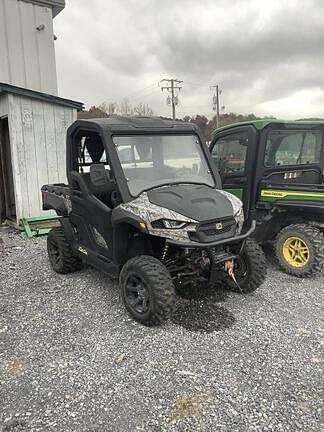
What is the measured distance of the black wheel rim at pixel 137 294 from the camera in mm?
3357

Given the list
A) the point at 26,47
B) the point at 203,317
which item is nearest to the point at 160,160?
the point at 203,317

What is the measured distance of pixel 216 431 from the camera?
85.2 inches

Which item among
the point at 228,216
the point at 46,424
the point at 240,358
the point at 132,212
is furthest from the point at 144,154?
the point at 46,424

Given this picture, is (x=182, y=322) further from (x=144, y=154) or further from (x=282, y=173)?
(x=282, y=173)

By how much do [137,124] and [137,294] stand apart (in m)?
1.81

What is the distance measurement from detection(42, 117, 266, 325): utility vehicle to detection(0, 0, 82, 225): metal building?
131 inches

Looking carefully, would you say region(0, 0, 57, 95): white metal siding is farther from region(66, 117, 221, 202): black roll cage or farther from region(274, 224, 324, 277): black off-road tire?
region(274, 224, 324, 277): black off-road tire

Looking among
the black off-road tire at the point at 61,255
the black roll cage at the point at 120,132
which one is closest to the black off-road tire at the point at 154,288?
the black roll cage at the point at 120,132

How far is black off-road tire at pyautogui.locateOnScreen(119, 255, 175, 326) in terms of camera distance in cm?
317

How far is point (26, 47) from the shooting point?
9.04 metres

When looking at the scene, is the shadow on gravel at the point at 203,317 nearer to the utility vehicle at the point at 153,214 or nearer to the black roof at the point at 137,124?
the utility vehicle at the point at 153,214

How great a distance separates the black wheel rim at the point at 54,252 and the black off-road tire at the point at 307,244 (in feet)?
9.90

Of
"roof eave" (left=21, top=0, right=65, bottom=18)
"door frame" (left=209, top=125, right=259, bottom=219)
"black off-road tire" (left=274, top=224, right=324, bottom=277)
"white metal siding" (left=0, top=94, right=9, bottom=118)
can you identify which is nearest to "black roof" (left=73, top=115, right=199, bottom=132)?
"door frame" (left=209, top=125, right=259, bottom=219)

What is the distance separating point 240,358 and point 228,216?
1.28 meters
